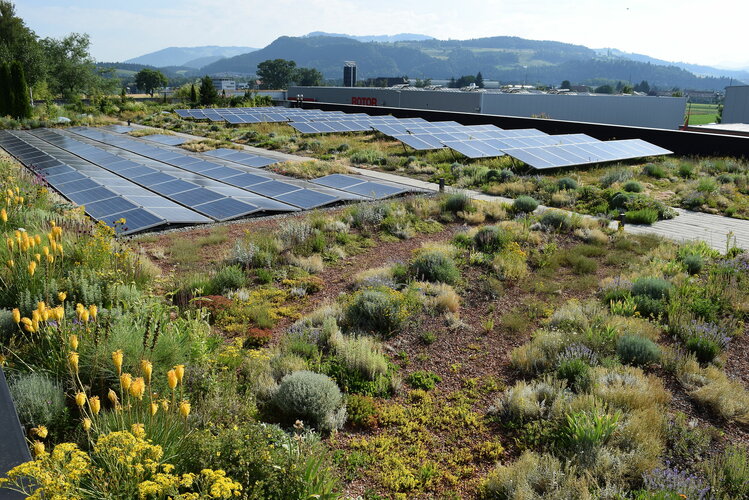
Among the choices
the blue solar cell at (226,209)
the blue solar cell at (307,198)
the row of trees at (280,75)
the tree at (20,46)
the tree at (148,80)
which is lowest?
the blue solar cell at (226,209)

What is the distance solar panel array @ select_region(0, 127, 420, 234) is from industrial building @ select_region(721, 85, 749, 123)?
111 ft

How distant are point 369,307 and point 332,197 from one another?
337 inches

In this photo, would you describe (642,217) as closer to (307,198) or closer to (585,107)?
(307,198)

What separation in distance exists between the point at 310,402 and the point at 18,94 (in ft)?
140

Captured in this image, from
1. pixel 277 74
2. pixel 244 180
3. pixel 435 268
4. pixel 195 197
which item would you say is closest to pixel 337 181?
pixel 244 180

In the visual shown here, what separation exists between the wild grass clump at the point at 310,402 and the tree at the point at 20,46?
200 feet

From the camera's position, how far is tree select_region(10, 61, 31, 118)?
37.3 meters

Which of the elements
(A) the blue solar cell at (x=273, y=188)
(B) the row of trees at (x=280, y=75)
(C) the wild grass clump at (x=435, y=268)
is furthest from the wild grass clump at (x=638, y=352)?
(B) the row of trees at (x=280, y=75)

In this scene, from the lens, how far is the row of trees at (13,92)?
37.1m

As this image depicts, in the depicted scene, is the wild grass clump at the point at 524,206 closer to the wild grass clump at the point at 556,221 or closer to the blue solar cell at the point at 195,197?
the wild grass clump at the point at 556,221

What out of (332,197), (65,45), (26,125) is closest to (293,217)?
(332,197)

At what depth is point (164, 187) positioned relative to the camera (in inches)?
635

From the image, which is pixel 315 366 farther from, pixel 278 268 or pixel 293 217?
pixel 293 217

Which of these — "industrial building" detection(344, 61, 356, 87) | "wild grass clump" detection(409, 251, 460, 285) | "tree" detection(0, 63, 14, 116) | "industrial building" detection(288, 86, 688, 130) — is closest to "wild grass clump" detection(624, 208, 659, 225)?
"wild grass clump" detection(409, 251, 460, 285)
